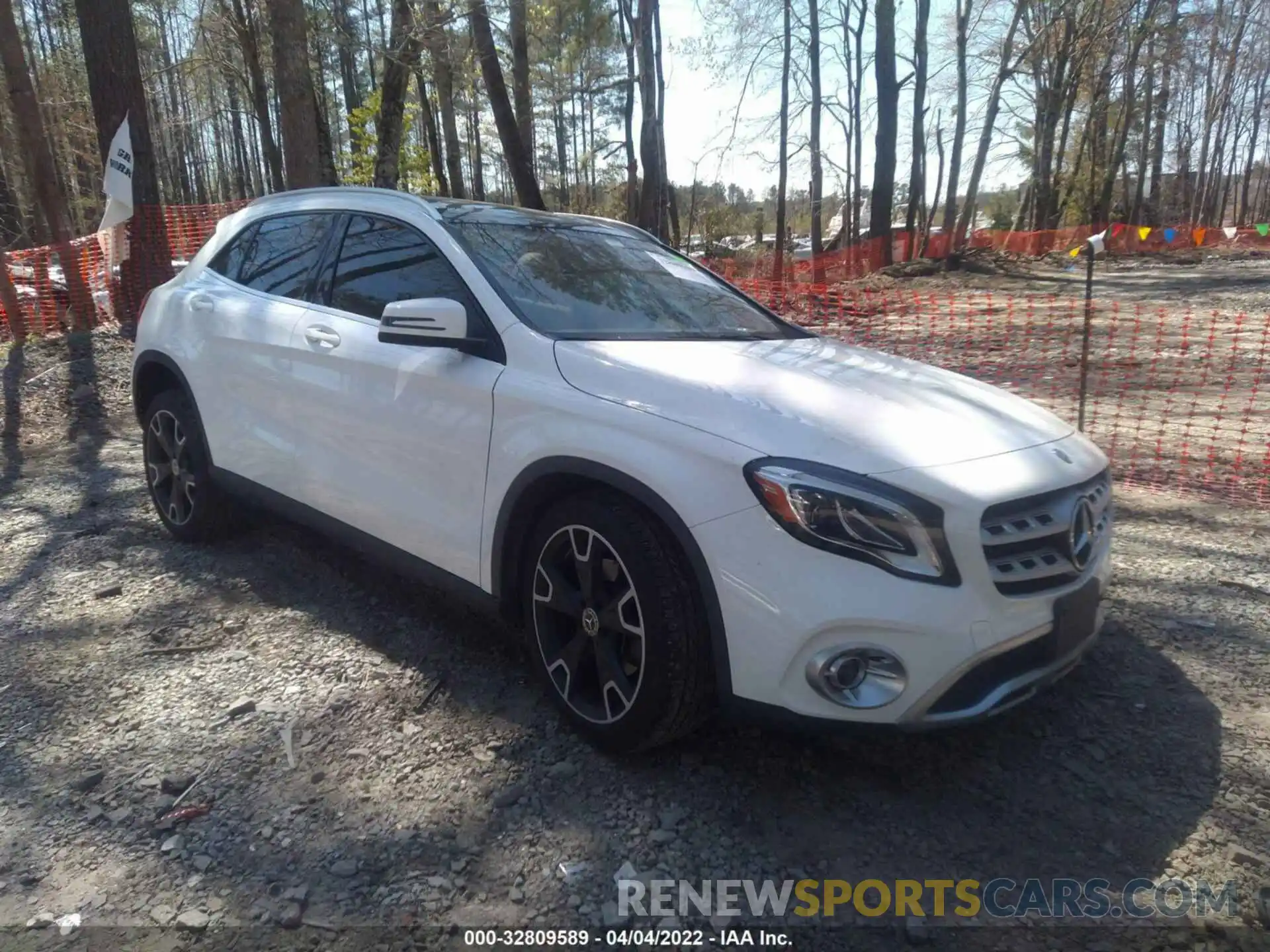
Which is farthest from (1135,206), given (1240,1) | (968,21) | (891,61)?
(891,61)

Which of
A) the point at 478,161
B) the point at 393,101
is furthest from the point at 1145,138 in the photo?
the point at 393,101

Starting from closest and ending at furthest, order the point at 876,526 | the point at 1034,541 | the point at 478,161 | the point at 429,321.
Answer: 1. the point at 876,526
2. the point at 1034,541
3. the point at 429,321
4. the point at 478,161

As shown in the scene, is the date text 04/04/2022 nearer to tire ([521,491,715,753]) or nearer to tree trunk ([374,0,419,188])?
tire ([521,491,715,753])

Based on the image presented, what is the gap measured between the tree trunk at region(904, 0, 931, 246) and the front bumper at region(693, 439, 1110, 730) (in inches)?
1030

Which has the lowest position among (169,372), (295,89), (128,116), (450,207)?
(169,372)

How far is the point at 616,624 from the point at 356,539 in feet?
4.53

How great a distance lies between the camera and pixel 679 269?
3.92 meters

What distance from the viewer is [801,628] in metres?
2.17

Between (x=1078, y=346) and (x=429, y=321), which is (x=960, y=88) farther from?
(x=429, y=321)

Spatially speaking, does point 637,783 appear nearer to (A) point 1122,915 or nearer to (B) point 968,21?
(A) point 1122,915

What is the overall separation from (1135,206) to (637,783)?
172 ft

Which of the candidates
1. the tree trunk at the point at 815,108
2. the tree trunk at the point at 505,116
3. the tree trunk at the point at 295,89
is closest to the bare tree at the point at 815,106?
the tree trunk at the point at 815,108

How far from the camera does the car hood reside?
2324mm

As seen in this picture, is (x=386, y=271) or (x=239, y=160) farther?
(x=239, y=160)
